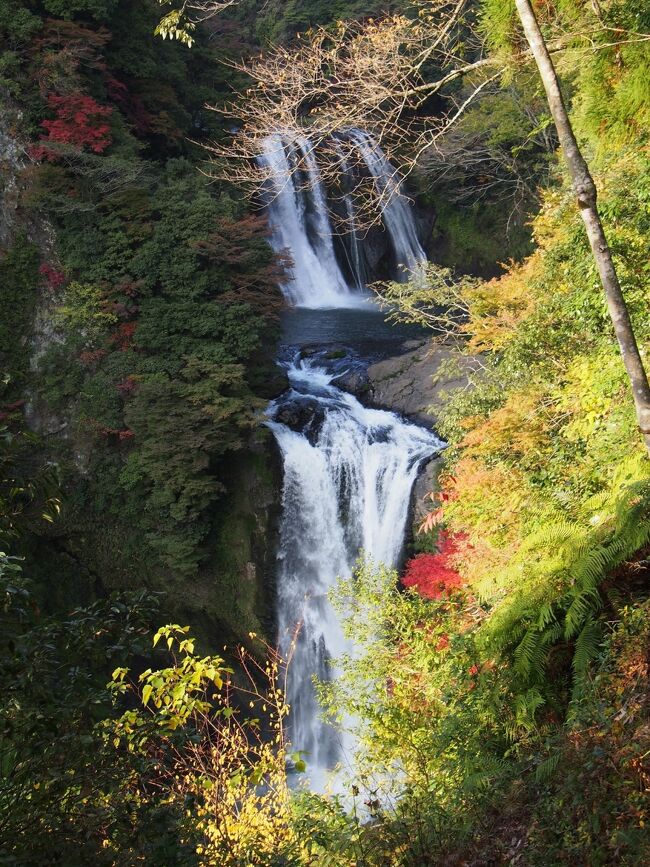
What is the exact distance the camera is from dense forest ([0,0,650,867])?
325cm

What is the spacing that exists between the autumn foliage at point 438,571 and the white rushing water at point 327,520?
101 inches

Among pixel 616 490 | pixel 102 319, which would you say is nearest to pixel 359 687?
pixel 616 490

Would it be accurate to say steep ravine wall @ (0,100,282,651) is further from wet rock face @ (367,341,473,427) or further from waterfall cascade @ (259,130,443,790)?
wet rock face @ (367,341,473,427)

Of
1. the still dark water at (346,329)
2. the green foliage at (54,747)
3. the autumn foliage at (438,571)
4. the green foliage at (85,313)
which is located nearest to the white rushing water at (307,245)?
the still dark water at (346,329)

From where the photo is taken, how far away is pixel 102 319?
46.4 ft

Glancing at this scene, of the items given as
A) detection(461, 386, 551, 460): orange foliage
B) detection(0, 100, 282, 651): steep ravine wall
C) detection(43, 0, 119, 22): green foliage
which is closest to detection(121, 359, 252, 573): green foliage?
detection(0, 100, 282, 651): steep ravine wall

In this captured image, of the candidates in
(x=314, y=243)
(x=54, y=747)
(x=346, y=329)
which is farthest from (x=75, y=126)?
(x=54, y=747)

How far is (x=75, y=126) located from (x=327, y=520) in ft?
34.5

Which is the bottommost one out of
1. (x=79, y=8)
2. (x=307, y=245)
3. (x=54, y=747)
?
(x=54, y=747)

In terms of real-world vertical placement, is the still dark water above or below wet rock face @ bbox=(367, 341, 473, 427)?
above

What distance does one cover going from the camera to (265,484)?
45.9 feet

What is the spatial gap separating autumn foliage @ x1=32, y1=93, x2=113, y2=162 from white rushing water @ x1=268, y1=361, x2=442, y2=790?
25.3ft

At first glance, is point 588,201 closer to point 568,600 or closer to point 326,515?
point 568,600

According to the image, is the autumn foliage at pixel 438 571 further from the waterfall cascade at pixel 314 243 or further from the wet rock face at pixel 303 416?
the waterfall cascade at pixel 314 243
